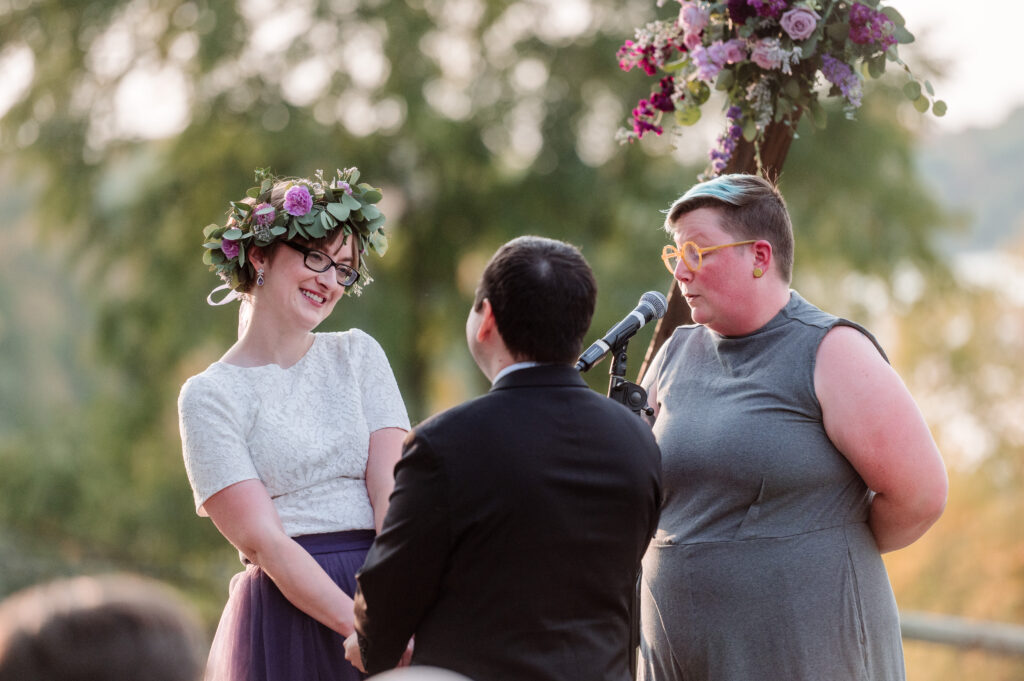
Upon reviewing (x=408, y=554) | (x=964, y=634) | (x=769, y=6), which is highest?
(x=769, y=6)

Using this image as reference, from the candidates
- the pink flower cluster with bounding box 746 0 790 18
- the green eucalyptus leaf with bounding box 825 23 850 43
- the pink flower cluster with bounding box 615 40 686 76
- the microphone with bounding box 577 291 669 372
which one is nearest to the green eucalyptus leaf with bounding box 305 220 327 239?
the microphone with bounding box 577 291 669 372

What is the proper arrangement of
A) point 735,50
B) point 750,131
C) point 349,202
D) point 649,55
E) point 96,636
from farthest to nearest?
point 649,55
point 750,131
point 735,50
point 349,202
point 96,636

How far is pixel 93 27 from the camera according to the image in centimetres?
1128

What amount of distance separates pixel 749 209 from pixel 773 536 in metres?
0.77

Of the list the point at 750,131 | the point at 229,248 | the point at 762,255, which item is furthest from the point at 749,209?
the point at 229,248

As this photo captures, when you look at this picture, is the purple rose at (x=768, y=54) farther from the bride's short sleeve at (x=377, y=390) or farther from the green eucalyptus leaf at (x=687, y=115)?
the bride's short sleeve at (x=377, y=390)

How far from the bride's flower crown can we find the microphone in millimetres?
654

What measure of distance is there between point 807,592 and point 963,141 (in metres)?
20.3

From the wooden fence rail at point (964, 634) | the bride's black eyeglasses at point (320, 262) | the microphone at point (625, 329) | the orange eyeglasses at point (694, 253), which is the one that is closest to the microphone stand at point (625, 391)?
the microphone at point (625, 329)

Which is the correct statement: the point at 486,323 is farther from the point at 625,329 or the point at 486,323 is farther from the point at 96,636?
the point at 96,636

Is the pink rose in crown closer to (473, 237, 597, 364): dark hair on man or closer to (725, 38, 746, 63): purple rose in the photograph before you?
(725, 38, 746, 63): purple rose

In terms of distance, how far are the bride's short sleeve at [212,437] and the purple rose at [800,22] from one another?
5.74ft

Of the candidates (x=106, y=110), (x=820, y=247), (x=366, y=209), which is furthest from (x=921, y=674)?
(x=366, y=209)

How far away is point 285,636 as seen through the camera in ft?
8.65
